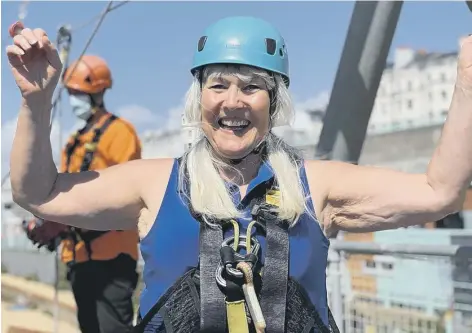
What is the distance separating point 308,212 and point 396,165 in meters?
26.1

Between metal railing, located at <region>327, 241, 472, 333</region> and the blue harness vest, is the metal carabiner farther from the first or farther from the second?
metal railing, located at <region>327, 241, 472, 333</region>

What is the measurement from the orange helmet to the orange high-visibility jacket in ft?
0.94

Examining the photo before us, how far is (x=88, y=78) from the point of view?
3762 millimetres

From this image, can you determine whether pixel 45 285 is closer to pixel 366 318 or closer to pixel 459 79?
pixel 366 318

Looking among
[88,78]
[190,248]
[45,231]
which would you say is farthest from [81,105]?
[190,248]

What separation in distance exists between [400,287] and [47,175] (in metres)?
2.43

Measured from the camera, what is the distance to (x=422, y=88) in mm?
57094

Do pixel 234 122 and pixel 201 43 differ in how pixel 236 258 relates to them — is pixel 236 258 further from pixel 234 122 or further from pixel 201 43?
pixel 201 43

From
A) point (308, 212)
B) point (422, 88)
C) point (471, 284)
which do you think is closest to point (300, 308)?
point (308, 212)

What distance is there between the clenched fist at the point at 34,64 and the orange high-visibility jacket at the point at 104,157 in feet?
5.55

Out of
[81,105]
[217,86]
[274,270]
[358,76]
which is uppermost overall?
[358,76]

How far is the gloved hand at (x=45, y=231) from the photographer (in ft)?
11.3

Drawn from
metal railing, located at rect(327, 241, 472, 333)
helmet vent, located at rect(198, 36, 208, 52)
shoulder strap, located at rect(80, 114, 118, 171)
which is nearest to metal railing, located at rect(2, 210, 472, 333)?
metal railing, located at rect(327, 241, 472, 333)

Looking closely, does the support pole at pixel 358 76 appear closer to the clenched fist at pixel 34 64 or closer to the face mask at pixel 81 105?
the face mask at pixel 81 105
